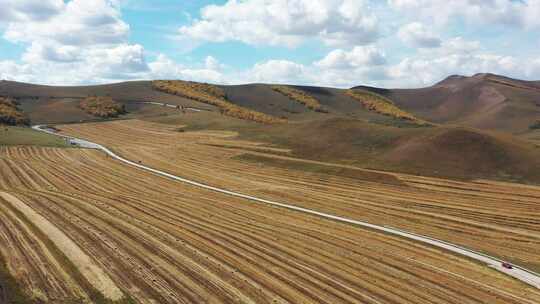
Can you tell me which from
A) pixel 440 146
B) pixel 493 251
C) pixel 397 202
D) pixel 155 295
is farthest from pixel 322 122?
pixel 155 295

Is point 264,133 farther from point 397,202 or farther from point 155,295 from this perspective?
point 155,295

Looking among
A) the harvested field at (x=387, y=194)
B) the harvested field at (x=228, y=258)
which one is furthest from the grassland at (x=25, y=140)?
the harvested field at (x=228, y=258)

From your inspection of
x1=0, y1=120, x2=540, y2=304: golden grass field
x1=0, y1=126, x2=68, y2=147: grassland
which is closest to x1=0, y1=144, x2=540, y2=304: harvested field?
x1=0, y1=120, x2=540, y2=304: golden grass field

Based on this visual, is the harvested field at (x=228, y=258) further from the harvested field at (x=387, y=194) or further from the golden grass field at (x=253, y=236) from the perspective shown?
the harvested field at (x=387, y=194)

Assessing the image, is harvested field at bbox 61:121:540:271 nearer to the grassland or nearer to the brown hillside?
the brown hillside

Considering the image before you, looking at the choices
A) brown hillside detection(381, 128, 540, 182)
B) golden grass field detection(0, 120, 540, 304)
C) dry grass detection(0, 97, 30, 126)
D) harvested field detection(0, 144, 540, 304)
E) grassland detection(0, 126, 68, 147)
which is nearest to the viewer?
harvested field detection(0, 144, 540, 304)
